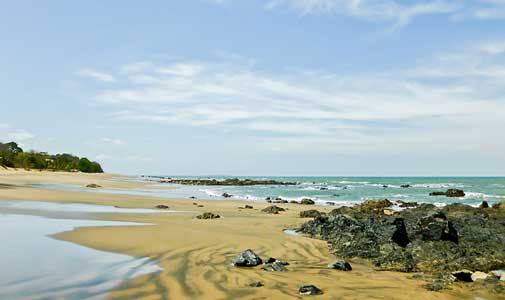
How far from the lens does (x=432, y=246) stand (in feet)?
37.9

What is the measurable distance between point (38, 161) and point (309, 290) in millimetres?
115662

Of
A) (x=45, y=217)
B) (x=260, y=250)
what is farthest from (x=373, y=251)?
(x=45, y=217)

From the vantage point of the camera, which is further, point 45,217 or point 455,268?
point 45,217

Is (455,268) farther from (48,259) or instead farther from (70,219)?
(70,219)

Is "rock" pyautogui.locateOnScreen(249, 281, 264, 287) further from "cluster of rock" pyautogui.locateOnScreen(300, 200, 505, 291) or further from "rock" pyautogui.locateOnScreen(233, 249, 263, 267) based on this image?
"cluster of rock" pyautogui.locateOnScreen(300, 200, 505, 291)

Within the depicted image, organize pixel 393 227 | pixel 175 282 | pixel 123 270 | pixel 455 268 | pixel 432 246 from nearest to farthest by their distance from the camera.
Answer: pixel 175 282 < pixel 123 270 < pixel 455 268 < pixel 432 246 < pixel 393 227

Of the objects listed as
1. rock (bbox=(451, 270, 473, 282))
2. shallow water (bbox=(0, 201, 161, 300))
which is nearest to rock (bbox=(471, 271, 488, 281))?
rock (bbox=(451, 270, 473, 282))

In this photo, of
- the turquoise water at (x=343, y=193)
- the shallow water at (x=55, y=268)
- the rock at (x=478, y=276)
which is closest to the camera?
the shallow water at (x=55, y=268)

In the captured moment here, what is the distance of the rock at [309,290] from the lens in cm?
759

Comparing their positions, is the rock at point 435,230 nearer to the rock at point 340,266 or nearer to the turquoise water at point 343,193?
the rock at point 340,266

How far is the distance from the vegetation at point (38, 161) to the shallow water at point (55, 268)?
295ft

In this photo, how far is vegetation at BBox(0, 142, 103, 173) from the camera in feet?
329

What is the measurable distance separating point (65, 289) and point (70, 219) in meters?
11.1

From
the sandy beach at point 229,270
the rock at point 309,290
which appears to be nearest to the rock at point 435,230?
the sandy beach at point 229,270
